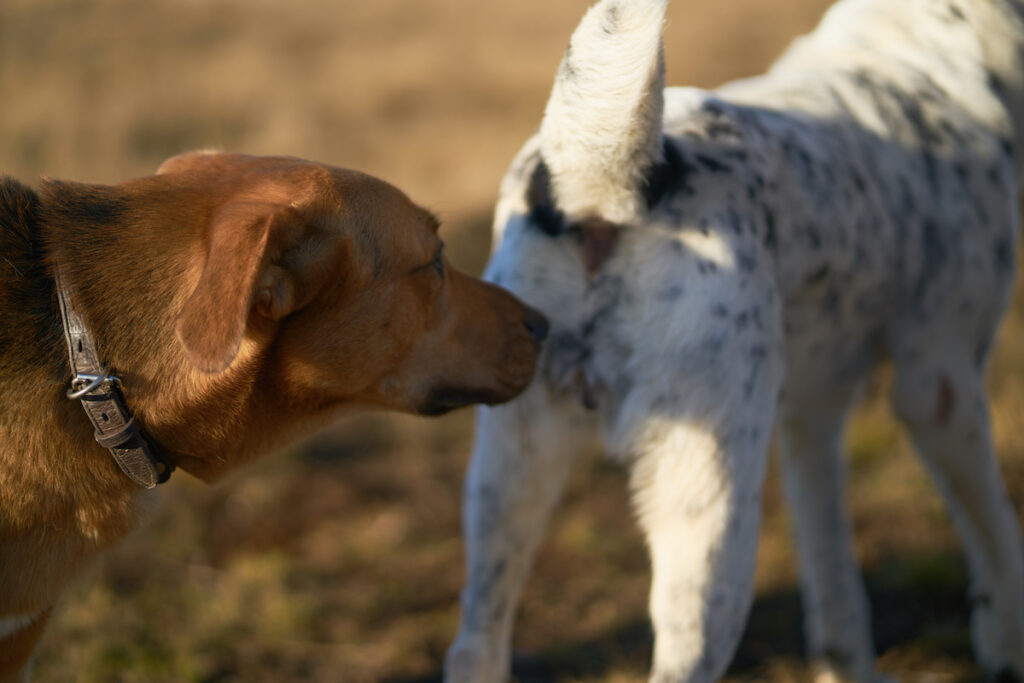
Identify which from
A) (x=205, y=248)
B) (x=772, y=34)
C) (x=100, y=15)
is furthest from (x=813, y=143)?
(x=100, y=15)

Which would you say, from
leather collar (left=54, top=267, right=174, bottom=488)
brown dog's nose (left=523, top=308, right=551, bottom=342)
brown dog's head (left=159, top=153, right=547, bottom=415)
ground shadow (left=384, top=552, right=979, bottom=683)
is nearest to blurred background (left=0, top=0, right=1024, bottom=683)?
ground shadow (left=384, top=552, right=979, bottom=683)

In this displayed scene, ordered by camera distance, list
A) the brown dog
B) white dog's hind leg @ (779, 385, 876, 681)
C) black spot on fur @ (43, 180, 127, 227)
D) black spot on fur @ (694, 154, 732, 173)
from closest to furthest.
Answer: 1. the brown dog
2. black spot on fur @ (43, 180, 127, 227)
3. black spot on fur @ (694, 154, 732, 173)
4. white dog's hind leg @ (779, 385, 876, 681)

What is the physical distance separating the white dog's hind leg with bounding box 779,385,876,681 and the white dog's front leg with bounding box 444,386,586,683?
3.56ft

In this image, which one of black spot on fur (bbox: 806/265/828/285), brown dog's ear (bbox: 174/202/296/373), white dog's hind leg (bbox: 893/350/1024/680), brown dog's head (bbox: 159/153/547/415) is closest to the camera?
brown dog's ear (bbox: 174/202/296/373)

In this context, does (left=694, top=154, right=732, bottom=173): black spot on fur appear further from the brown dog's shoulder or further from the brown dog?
the brown dog's shoulder

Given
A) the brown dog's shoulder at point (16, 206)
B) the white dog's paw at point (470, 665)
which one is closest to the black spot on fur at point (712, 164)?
the white dog's paw at point (470, 665)

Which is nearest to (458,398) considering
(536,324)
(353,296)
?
(536,324)

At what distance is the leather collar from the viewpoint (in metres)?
1.87

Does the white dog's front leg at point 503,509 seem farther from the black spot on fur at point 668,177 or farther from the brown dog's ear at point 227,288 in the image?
the brown dog's ear at point 227,288

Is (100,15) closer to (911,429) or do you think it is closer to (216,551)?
(216,551)

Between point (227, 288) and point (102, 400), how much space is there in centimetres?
42

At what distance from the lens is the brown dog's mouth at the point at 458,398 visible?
7.51ft

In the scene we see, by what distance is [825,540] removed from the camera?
325 cm

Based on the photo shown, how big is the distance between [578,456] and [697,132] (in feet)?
2.88
